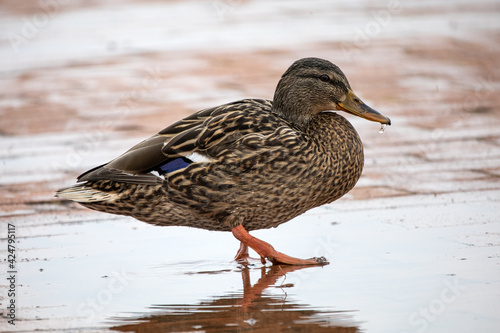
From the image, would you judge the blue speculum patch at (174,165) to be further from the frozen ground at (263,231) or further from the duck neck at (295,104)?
the duck neck at (295,104)

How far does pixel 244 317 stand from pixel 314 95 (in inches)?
65.5

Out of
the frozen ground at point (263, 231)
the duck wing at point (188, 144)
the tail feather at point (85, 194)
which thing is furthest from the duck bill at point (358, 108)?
the tail feather at point (85, 194)

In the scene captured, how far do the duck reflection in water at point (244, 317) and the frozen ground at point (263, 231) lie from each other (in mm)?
13

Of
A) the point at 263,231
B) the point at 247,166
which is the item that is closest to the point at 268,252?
the point at 247,166

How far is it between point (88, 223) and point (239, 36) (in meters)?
6.93

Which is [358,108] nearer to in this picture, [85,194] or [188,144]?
[188,144]

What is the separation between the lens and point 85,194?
521 centimetres

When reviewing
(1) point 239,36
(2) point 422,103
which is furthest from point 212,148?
(1) point 239,36

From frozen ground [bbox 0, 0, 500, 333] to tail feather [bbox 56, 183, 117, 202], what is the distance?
0.38 meters

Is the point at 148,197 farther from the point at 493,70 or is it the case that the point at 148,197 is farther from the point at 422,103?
the point at 493,70

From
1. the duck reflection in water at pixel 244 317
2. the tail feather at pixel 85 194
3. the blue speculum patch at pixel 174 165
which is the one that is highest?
the blue speculum patch at pixel 174 165

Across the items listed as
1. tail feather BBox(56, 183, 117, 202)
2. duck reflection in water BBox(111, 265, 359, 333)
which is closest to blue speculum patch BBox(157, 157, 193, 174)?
tail feather BBox(56, 183, 117, 202)

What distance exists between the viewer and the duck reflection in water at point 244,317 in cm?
407

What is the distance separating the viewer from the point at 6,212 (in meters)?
6.11
